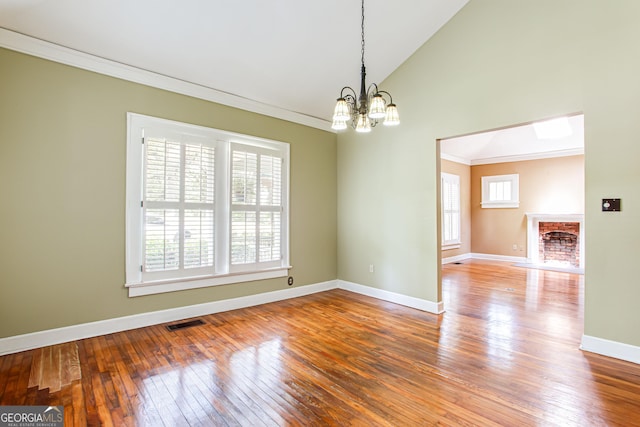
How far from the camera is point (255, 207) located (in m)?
4.43

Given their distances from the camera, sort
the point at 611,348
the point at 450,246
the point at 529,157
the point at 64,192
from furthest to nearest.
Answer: the point at 450,246, the point at 529,157, the point at 64,192, the point at 611,348

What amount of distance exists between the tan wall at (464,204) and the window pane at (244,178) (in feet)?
19.5

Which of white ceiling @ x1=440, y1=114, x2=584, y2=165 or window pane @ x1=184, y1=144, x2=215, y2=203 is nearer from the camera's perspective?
window pane @ x1=184, y1=144, x2=215, y2=203

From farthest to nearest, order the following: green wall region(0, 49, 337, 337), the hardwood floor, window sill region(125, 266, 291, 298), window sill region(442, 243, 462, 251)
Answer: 1. window sill region(442, 243, 462, 251)
2. window sill region(125, 266, 291, 298)
3. green wall region(0, 49, 337, 337)
4. the hardwood floor

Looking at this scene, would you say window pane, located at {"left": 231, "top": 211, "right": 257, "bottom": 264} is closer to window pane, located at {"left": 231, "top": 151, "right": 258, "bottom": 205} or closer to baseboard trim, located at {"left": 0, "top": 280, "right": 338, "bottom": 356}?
window pane, located at {"left": 231, "top": 151, "right": 258, "bottom": 205}

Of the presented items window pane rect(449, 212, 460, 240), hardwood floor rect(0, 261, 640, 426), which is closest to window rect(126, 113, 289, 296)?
hardwood floor rect(0, 261, 640, 426)

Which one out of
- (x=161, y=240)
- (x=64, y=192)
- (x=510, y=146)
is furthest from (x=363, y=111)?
(x=510, y=146)

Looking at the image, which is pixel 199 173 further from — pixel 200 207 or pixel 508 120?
pixel 508 120

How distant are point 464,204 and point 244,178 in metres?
6.94

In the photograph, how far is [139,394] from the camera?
2.22m

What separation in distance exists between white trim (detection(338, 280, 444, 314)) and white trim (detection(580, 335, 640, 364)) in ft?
4.99

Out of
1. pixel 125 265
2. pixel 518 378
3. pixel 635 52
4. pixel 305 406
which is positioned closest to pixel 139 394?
pixel 305 406

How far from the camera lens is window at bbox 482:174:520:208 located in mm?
8227

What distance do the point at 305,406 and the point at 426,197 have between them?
9.95ft
